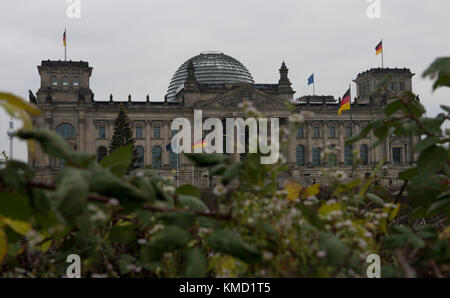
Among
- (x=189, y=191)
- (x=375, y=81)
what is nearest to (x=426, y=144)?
(x=189, y=191)

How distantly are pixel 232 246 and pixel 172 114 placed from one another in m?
65.5

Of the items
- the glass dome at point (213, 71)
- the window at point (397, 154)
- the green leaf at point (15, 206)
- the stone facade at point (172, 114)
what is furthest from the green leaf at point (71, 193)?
the glass dome at point (213, 71)

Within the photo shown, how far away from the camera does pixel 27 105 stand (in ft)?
4.94

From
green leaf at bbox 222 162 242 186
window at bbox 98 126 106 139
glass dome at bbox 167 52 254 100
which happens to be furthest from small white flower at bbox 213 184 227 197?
glass dome at bbox 167 52 254 100

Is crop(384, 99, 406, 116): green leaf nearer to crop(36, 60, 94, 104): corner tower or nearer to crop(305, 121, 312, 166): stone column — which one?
crop(305, 121, 312, 166): stone column

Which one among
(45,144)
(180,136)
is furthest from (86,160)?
(180,136)

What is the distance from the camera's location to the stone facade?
6369cm

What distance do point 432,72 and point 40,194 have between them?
4.46ft

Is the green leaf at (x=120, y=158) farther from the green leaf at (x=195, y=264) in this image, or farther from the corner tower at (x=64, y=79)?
the corner tower at (x=64, y=79)

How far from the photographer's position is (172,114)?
66.3 metres

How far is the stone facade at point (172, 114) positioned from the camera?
2507 inches

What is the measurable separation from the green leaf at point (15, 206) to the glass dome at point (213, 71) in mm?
75834

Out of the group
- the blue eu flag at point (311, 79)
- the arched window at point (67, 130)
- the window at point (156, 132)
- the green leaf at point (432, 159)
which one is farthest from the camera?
the window at point (156, 132)

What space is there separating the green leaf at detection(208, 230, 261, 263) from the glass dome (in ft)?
249
